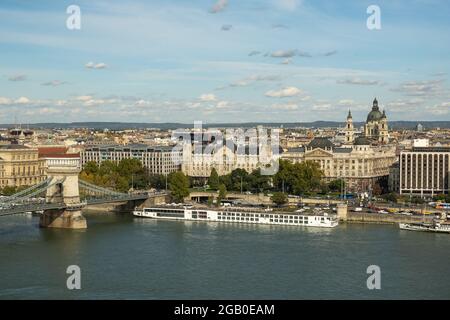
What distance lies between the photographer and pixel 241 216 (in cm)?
2530

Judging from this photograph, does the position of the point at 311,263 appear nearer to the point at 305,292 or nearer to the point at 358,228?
the point at 305,292

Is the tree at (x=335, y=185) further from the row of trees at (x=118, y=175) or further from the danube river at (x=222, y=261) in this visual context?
the danube river at (x=222, y=261)

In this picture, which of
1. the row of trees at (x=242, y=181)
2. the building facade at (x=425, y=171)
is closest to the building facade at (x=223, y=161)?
the row of trees at (x=242, y=181)

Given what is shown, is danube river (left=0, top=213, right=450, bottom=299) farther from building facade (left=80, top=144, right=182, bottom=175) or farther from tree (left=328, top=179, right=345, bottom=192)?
building facade (left=80, top=144, right=182, bottom=175)

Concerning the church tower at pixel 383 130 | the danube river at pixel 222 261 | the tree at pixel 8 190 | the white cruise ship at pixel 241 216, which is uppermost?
the church tower at pixel 383 130

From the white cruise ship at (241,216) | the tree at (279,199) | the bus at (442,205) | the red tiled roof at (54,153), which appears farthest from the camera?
the red tiled roof at (54,153)

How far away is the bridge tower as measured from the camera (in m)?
23.4

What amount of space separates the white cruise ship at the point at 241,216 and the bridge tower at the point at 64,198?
10.9 ft

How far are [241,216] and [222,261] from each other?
7702 millimetres

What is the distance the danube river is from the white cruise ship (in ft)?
1.93

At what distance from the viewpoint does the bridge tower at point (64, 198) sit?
23422 mm

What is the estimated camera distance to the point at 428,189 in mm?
32438
